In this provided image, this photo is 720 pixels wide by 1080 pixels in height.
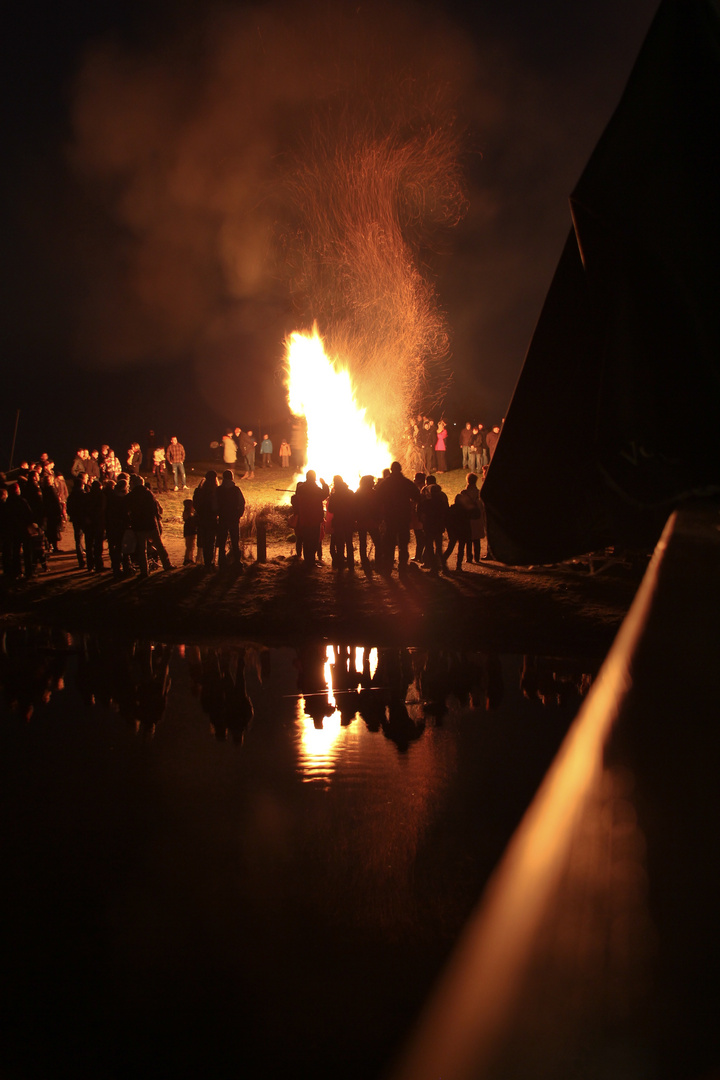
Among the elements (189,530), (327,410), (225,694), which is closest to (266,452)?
(327,410)

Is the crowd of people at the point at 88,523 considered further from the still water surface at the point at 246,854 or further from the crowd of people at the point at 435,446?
the crowd of people at the point at 435,446

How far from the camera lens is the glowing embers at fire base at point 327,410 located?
26.0m

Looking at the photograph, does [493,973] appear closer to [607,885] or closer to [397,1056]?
[607,885]

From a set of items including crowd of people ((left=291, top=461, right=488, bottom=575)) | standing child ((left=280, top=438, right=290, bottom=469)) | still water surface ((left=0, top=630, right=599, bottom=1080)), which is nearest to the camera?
still water surface ((left=0, top=630, right=599, bottom=1080))

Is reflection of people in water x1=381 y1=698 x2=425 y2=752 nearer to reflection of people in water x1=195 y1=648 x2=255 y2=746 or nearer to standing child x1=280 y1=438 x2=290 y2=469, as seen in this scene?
reflection of people in water x1=195 y1=648 x2=255 y2=746

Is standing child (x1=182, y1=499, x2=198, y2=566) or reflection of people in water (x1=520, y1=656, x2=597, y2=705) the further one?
standing child (x1=182, y1=499, x2=198, y2=566)

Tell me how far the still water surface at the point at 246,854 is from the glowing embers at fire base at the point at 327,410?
1796 centimetres

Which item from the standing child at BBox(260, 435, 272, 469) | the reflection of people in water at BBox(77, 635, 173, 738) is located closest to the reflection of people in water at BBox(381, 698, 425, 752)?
the reflection of people in water at BBox(77, 635, 173, 738)

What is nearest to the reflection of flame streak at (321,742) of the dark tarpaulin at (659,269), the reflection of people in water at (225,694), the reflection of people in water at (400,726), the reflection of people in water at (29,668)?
the reflection of people in water at (400,726)

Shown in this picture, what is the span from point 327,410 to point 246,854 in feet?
74.0

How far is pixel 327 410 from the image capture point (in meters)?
26.2

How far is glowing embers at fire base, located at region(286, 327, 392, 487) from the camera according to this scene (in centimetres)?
2602

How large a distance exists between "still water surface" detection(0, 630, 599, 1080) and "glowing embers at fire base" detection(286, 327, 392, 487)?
18.0 m

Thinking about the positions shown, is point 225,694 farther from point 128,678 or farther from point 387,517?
point 387,517
